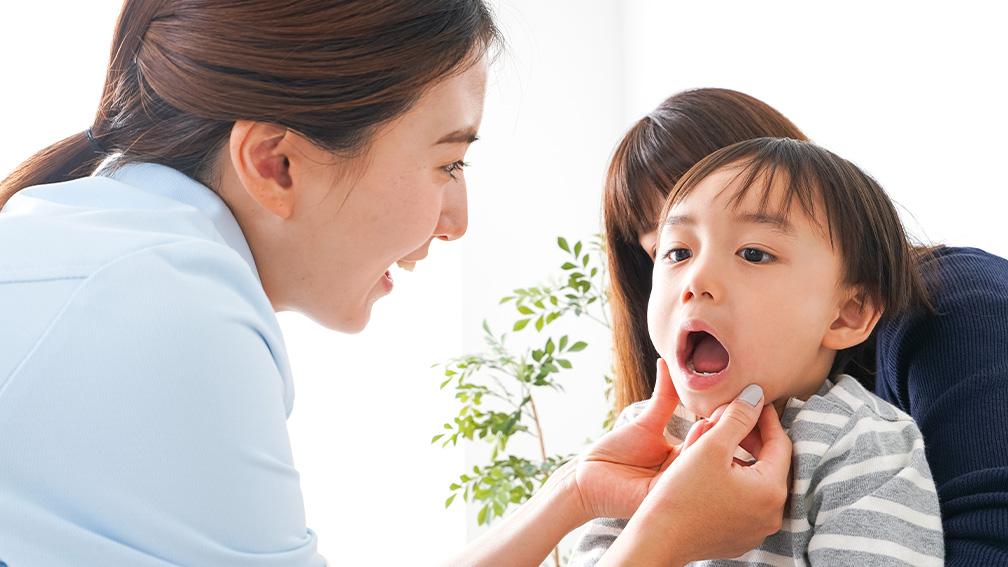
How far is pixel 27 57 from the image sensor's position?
2525 mm

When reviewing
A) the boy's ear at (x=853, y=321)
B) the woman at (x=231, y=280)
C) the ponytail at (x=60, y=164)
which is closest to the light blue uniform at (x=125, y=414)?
the woman at (x=231, y=280)

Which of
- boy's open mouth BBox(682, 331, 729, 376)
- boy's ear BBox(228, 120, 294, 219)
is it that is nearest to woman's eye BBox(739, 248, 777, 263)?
boy's open mouth BBox(682, 331, 729, 376)

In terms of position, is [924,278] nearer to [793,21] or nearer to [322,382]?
[793,21]

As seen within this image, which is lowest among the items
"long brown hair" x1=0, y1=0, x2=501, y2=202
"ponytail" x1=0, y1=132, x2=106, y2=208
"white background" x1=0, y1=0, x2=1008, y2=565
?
"white background" x1=0, y1=0, x2=1008, y2=565

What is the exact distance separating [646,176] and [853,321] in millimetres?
429

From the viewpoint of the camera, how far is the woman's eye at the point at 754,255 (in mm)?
967

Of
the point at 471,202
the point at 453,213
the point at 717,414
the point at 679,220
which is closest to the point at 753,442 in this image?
the point at 717,414

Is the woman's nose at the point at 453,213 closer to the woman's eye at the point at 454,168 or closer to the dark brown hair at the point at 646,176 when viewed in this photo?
the woman's eye at the point at 454,168

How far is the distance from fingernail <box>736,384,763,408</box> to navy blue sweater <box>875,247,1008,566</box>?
0.22 m

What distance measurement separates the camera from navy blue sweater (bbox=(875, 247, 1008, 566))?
34.5 inches

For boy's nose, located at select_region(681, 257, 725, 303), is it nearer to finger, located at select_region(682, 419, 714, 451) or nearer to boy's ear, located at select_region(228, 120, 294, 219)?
finger, located at select_region(682, 419, 714, 451)

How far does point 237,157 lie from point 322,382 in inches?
92.7

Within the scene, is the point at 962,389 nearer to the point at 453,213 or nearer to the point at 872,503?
the point at 872,503

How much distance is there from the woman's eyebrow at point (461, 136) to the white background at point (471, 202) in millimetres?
1507
